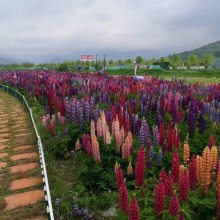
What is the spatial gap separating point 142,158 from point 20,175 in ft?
10.0

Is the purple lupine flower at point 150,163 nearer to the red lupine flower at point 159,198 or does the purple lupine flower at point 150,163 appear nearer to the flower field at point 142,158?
the flower field at point 142,158

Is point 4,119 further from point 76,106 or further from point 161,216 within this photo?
point 161,216

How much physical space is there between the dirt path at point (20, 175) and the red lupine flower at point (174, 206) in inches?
81.4

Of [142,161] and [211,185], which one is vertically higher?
[142,161]

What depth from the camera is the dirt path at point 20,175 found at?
16.0ft

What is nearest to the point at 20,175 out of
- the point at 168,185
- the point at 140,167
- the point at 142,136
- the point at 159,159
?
the point at 142,136

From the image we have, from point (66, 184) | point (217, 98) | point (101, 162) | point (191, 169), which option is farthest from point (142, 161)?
point (217, 98)

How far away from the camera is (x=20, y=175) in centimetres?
612

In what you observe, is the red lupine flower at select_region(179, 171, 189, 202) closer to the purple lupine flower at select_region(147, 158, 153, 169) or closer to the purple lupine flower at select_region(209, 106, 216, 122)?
the purple lupine flower at select_region(147, 158, 153, 169)

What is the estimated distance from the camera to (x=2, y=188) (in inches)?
224

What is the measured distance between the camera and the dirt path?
16.0 ft

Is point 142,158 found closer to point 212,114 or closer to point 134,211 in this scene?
point 134,211

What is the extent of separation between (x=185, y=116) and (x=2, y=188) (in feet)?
14.9

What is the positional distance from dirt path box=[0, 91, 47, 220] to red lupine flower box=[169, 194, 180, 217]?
6.79 ft
